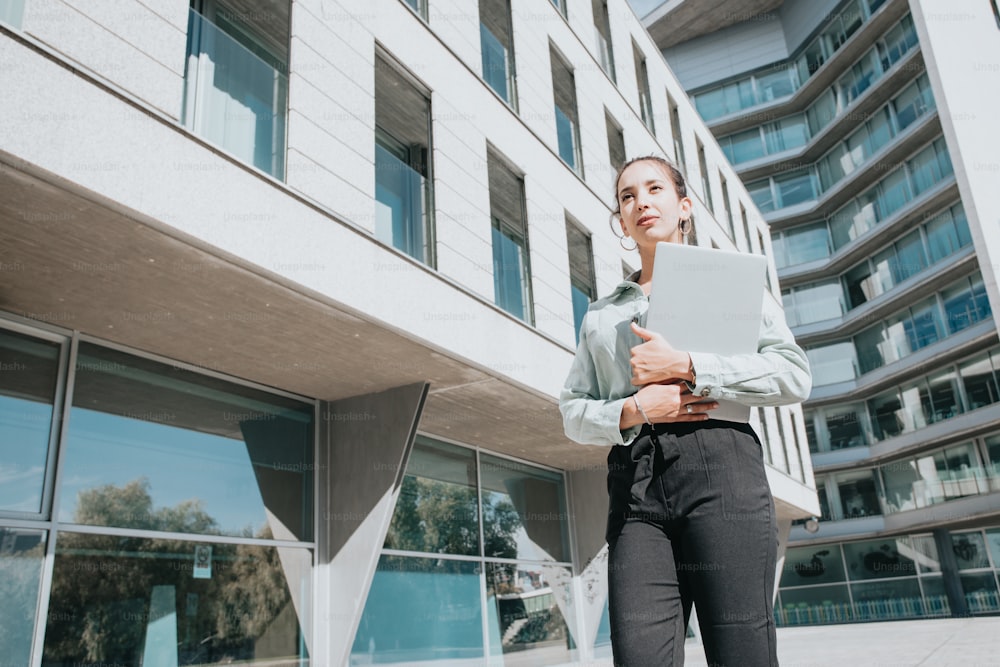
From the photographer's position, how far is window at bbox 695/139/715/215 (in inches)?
811

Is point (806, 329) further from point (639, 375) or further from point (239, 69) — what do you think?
point (639, 375)

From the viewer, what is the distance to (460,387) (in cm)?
898

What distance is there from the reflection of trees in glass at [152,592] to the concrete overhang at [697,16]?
40.4m

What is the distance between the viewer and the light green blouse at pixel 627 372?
73.5 inches

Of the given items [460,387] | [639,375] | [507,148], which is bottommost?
[639,375]

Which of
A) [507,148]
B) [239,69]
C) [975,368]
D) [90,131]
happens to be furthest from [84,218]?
[975,368]

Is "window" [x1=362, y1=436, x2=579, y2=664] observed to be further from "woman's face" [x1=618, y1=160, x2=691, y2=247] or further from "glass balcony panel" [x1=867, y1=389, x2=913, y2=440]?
"glass balcony panel" [x1=867, y1=389, x2=913, y2=440]

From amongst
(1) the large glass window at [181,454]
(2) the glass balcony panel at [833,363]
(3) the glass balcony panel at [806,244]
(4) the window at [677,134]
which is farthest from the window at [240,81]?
(3) the glass balcony panel at [806,244]

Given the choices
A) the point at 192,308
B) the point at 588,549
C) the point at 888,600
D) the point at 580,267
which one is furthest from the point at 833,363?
the point at 192,308

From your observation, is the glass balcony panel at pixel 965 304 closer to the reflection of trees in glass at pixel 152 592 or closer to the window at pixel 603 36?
the window at pixel 603 36

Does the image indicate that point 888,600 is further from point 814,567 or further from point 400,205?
point 400,205

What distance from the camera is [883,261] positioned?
35438mm

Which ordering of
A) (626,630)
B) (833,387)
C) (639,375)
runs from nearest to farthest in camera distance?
(626,630) < (639,375) < (833,387)

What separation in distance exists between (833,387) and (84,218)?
35.8 metres
